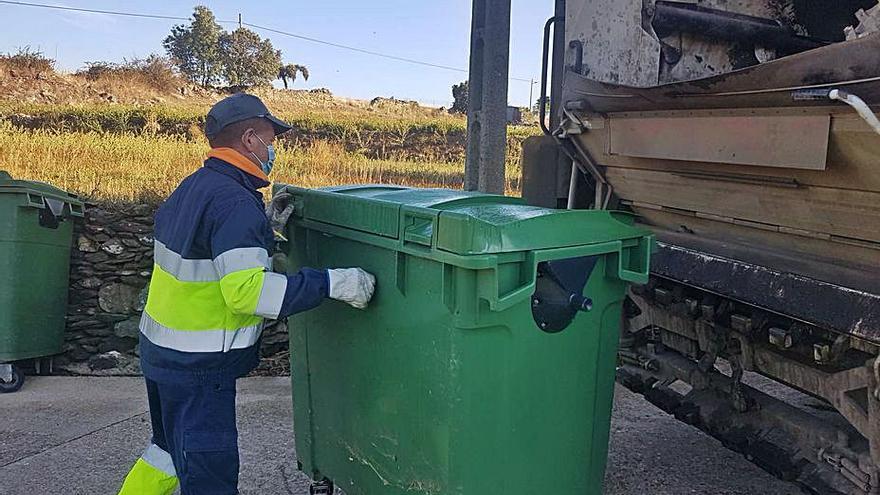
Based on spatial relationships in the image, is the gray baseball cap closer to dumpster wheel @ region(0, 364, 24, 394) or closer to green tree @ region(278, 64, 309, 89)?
dumpster wheel @ region(0, 364, 24, 394)

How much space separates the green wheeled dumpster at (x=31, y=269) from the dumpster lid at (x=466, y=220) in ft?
8.56

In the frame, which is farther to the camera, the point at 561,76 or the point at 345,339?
the point at 561,76

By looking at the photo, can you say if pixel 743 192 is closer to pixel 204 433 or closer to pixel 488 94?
pixel 204 433

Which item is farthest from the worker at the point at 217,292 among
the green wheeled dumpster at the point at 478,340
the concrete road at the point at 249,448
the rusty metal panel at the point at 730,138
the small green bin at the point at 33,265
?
the small green bin at the point at 33,265

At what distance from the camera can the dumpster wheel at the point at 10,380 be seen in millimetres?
4293

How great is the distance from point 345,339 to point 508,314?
698 mm

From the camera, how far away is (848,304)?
1.96 meters

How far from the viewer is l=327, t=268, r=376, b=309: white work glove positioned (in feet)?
7.00

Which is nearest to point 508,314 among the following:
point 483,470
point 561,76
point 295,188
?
point 483,470

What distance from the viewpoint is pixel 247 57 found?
108ft

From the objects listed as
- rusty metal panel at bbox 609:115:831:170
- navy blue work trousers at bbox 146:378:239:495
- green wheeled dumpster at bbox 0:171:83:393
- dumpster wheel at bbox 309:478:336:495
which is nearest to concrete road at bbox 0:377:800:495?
green wheeled dumpster at bbox 0:171:83:393

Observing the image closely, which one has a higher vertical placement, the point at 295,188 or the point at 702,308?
the point at 295,188

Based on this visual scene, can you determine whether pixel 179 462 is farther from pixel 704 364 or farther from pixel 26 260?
pixel 26 260

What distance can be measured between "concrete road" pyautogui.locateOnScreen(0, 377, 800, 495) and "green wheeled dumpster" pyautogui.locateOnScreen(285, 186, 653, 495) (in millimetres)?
1089
